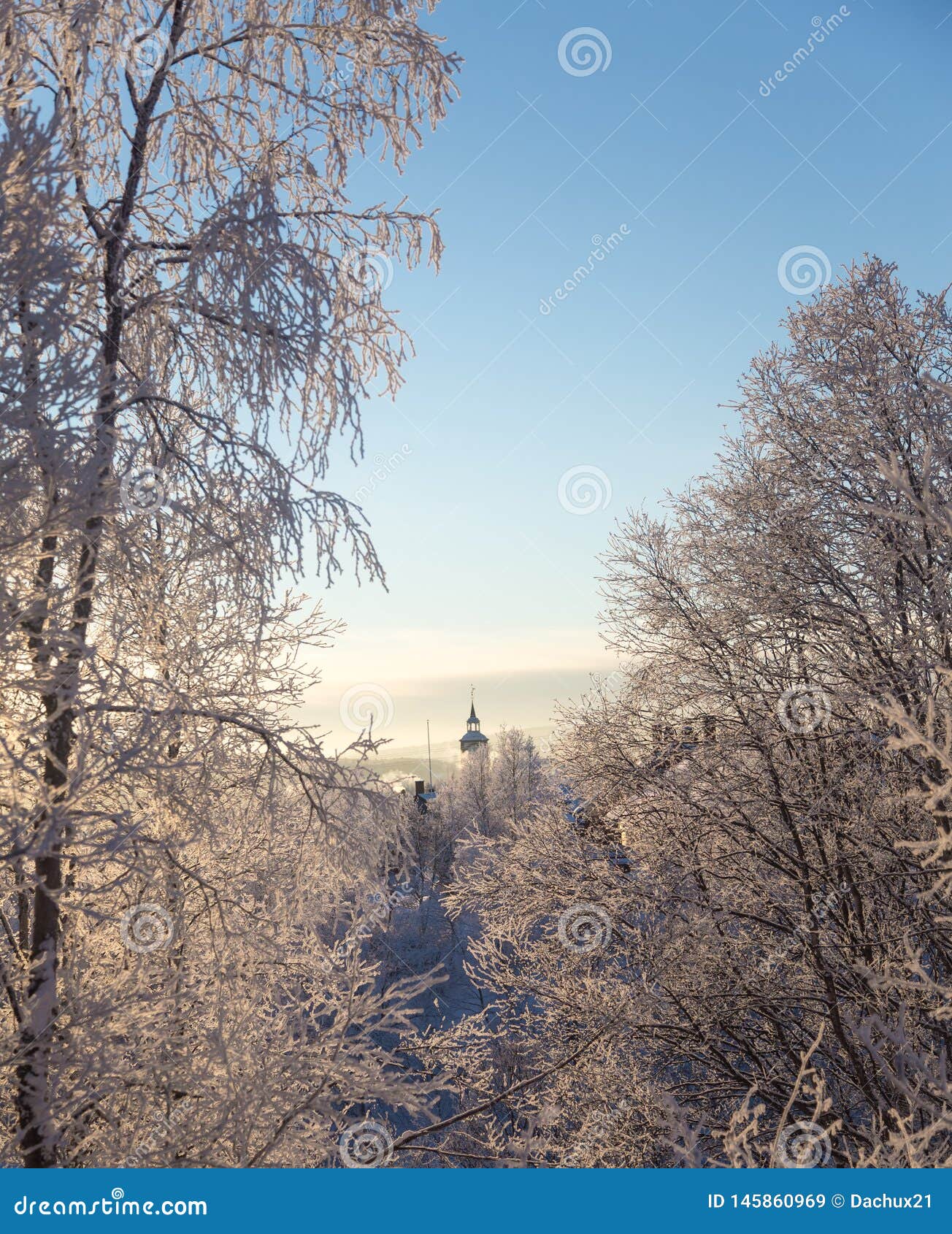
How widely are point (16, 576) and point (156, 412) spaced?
1.79 metres

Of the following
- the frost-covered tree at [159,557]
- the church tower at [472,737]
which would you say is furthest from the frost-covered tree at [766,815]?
the church tower at [472,737]

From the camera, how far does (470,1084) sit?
28.5 feet

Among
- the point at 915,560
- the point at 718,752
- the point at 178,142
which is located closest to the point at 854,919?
the point at 718,752

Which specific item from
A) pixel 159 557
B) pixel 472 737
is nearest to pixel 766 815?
pixel 159 557

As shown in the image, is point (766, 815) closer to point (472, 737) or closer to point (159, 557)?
point (159, 557)

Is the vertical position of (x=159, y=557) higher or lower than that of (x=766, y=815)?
higher

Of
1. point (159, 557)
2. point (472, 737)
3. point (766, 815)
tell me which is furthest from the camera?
point (472, 737)

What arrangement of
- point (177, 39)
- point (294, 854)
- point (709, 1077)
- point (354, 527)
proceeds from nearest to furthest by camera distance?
point (354, 527), point (177, 39), point (294, 854), point (709, 1077)

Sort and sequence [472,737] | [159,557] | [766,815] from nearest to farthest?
[159,557], [766,815], [472,737]

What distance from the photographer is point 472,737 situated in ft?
254

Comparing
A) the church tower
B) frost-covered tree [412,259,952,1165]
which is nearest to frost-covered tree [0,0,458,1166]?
frost-covered tree [412,259,952,1165]

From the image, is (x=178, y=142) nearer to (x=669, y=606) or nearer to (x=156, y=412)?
(x=156, y=412)

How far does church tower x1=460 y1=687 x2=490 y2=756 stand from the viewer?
236 feet

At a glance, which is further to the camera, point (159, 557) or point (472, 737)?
point (472, 737)
